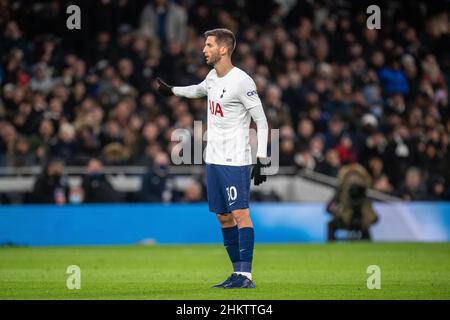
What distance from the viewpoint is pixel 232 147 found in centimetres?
1068

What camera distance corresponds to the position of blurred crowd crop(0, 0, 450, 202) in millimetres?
20734

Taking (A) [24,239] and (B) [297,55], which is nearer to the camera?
(A) [24,239]

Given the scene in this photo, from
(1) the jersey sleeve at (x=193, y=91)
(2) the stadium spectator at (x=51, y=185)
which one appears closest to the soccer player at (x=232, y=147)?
(1) the jersey sleeve at (x=193, y=91)

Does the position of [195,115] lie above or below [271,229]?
above

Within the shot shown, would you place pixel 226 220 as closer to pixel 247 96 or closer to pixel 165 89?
pixel 247 96

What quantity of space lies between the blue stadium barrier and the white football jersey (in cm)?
898

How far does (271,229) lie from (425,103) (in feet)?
19.3

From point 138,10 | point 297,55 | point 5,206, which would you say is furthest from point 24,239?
point 297,55

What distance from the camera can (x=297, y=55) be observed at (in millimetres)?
24672

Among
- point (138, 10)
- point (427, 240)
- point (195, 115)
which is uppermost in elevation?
point (138, 10)

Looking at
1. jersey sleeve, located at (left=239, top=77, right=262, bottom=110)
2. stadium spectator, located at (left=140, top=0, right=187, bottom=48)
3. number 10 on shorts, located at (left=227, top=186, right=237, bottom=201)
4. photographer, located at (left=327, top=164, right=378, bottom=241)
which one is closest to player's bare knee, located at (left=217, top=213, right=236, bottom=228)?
number 10 on shorts, located at (left=227, top=186, right=237, bottom=201)

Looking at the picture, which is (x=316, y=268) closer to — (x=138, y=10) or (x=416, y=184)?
(x=416, y=184)

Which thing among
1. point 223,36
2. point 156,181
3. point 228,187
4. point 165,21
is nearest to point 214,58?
point 223,36

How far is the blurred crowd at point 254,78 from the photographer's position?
2073cm
